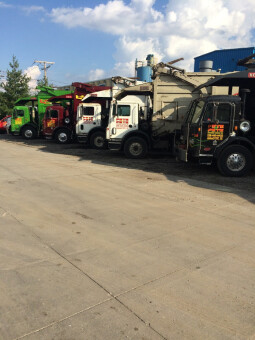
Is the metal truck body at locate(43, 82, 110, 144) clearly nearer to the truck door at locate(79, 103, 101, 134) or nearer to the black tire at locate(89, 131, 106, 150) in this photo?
the truck door at locate(79, 103, 101, 134)

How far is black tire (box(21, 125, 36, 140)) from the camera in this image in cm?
2227

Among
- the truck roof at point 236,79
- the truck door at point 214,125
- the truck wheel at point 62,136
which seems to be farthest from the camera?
the truck wheel at point 62,136

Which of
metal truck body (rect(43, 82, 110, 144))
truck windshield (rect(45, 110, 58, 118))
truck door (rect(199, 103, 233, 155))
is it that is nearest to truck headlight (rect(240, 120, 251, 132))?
truck door (rect(199, 103, 233, 155))

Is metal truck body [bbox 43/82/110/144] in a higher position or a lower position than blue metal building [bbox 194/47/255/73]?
lower

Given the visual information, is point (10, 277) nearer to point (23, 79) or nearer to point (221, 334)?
point (221, 334)

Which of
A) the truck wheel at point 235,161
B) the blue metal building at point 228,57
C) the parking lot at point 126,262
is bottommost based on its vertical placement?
the parking lot at point 126,262

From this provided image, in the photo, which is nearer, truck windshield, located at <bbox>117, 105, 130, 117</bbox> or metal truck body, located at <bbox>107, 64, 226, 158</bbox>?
metal truck body, located at <bbox>107, 64, 226, 158</bbox>

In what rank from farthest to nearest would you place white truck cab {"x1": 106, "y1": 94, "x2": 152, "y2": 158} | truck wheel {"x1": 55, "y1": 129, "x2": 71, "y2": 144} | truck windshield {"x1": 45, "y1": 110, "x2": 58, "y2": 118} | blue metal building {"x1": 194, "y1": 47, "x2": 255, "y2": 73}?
blue metal building {"x1": 194, "y1": 47, "x2": 255, "y2": 73}
truck windshield {"x1": 45, "y1": 110, "x2": 58, "y2": 118}
truck wheel {"x1": 55, "y1": 129, "x2": 71, "y2": 144}
white truck cab {"x1": 106, "y1": 94, "x2": 152, "y2": 158}

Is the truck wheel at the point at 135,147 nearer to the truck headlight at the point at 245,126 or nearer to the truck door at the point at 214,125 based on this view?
the truck door at the point at 214,125

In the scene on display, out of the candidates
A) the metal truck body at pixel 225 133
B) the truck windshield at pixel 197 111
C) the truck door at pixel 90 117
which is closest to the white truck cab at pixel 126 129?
the truck door at pixel 90 117

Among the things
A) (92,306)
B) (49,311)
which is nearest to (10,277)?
(49,311)

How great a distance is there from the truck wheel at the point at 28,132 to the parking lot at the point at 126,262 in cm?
1581

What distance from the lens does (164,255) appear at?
383 centimetres

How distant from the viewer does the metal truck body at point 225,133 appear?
8852 millimetres
